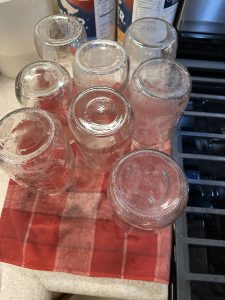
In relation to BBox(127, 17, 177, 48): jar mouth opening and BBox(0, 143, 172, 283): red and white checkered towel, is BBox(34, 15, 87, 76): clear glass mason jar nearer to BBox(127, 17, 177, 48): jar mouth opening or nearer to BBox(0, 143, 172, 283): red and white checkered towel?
BBox(127, 17, 177, 48): jar mouth opening

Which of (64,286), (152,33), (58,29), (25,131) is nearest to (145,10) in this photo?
(152,33)

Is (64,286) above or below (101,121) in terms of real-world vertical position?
below

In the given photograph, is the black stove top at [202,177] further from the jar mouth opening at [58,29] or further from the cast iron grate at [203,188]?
the jar mouth opening at [58,29]

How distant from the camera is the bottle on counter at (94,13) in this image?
43cm

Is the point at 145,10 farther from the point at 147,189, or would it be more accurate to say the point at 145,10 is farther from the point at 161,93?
the point at 147,189

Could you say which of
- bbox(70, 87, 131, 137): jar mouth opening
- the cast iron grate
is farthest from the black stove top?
bbox(70, 87, 131, 137): jar mouth opening

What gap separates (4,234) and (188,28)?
40cm

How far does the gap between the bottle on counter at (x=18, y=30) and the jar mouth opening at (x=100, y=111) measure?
162 mm

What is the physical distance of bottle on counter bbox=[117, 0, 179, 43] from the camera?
41cm

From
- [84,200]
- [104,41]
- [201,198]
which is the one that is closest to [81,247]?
[84,200]

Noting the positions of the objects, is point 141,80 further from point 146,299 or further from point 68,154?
point 146,299

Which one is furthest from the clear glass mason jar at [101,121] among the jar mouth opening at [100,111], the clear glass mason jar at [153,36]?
the clear glass mason jar at [153,36]

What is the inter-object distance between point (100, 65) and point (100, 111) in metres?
0.08

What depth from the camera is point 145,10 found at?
424 mm
